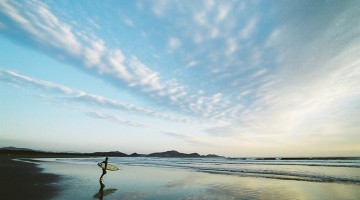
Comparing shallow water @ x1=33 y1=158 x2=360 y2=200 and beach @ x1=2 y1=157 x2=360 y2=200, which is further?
shallow water @ x1=33 y1=158 x2=360 y2=200

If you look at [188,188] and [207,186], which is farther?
[207,186]

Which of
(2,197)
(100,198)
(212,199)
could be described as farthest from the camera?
(212,199)

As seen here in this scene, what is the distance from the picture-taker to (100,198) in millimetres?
13398

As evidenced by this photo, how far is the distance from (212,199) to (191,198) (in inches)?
52.2

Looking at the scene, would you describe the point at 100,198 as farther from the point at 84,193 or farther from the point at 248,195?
the point at 248,195

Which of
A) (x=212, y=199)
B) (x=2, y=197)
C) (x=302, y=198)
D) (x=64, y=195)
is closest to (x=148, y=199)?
(x=212, y=199)

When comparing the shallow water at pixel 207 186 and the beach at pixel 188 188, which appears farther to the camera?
the shallow water at pixel 207 186

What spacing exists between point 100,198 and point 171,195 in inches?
Result: 179

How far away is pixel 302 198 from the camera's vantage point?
1529cm

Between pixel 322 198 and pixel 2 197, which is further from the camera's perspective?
pixel 322 198

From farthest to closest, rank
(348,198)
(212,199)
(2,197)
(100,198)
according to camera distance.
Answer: (348,198) < (212,199) < (100,198) < (2,197)

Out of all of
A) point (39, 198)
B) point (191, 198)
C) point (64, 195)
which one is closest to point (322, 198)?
point (191, 198)

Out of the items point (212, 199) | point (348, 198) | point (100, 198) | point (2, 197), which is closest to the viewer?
point (2, 197)

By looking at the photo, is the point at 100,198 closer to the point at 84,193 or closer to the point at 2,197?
the point at 84,193
